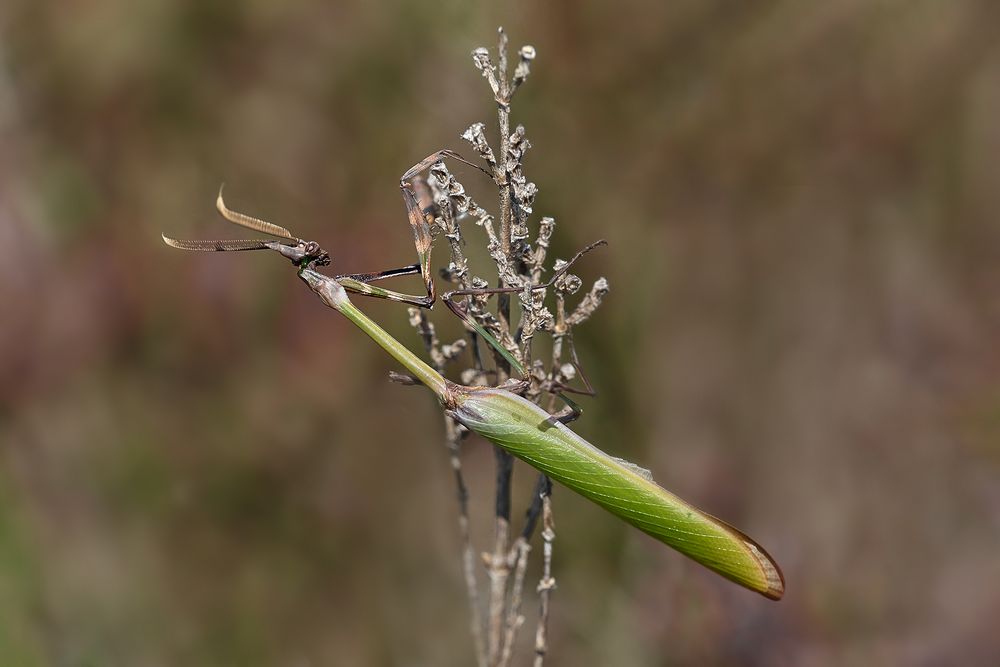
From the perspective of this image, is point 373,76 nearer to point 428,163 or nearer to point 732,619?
point 428,163

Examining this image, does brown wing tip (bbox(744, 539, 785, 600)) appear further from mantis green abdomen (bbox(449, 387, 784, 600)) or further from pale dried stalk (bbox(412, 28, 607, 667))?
pale dried stalk (bbox(412, 28, 607, 667))

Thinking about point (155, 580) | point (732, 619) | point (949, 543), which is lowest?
point (155, 580)

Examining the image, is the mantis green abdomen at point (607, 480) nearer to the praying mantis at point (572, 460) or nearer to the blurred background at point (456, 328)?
the praying mantis at point (572, 460)

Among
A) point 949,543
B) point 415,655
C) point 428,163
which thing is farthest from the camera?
point 415,655

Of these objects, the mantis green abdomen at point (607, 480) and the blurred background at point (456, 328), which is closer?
the mantis green abdomen at point (607, 480)

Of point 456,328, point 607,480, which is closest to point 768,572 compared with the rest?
point 607,480

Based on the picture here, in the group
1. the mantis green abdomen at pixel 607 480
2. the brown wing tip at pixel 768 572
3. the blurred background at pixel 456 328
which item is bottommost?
the brown wing tip at pixel 768 572

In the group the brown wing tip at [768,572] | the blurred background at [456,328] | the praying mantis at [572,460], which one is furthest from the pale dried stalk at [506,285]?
the blurred background at [456,328]

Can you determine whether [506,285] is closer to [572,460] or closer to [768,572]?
[572,460]

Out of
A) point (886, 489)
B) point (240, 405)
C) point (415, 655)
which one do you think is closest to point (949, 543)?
point (886, 489)
